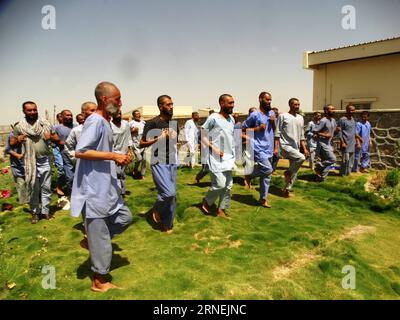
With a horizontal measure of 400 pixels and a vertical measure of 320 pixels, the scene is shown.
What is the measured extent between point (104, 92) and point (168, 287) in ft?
6.83

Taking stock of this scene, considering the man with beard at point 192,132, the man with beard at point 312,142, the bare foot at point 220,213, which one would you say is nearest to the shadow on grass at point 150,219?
the bare foot at point 220,213

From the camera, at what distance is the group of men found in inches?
128

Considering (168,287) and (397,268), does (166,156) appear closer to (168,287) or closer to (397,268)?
(168,287)

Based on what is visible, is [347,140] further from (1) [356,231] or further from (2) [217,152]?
(2) [217,152]

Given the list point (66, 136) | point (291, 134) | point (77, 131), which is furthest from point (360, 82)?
point (77, 131)

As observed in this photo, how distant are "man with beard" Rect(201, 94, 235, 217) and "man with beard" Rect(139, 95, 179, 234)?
700 mm

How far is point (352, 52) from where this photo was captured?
1505cm

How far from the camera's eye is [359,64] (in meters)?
15.3

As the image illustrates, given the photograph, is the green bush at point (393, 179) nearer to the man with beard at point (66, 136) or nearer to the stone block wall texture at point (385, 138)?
the stone block wall texture at point (385, 138)

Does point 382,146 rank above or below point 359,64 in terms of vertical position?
below

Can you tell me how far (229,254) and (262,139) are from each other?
2739 millimetres

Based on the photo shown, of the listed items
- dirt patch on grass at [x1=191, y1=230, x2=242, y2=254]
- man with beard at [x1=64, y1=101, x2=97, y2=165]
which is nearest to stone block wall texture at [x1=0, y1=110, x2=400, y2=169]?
dirt patch on grass at [x1=191, y1=230, x2=242, y2=254]
